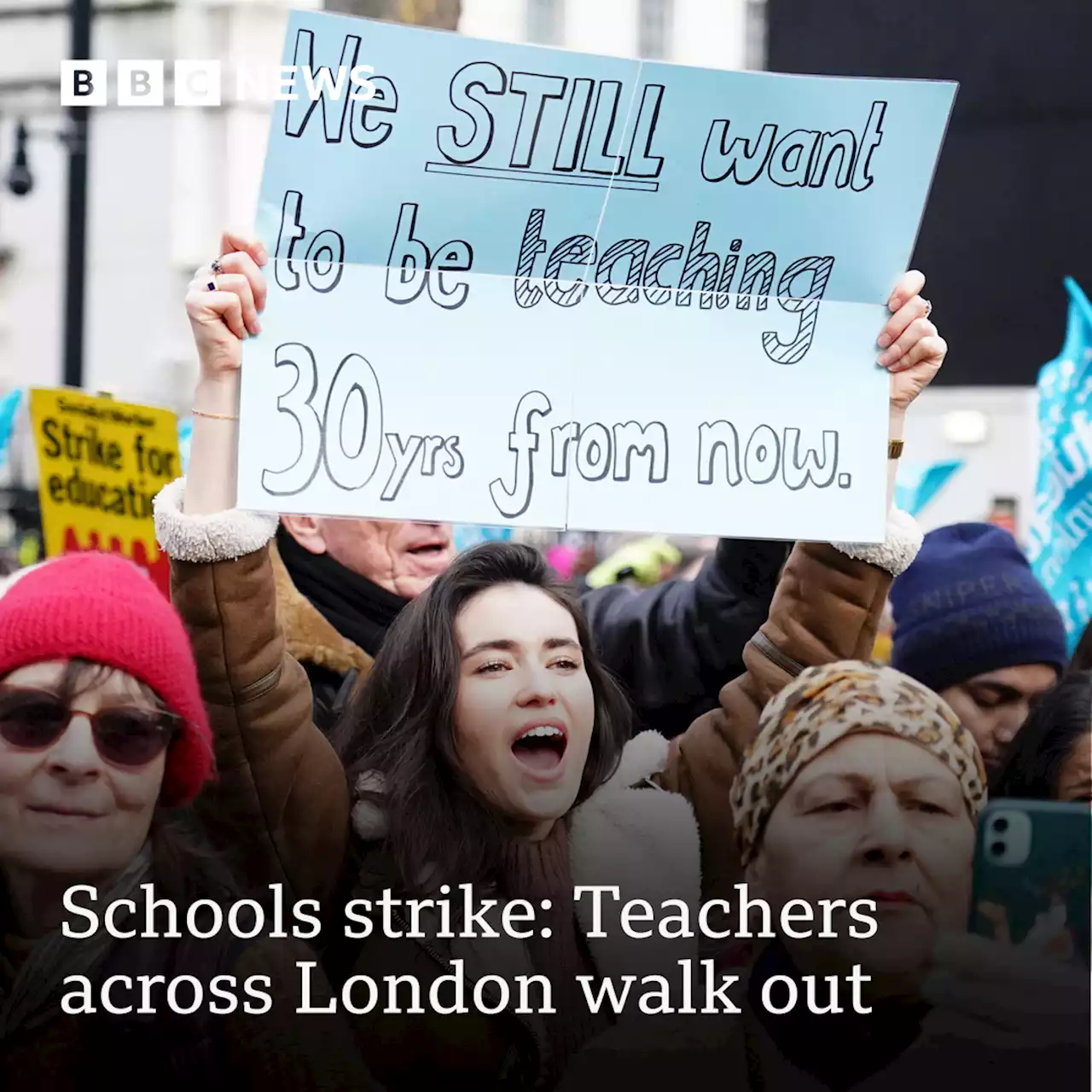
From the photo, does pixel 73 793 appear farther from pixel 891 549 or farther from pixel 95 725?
pixel 891 549

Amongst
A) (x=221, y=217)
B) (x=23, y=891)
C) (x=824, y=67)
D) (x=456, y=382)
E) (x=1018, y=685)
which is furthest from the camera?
(x=824, y=67)

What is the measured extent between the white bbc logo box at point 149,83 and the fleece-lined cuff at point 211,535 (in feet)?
1.90

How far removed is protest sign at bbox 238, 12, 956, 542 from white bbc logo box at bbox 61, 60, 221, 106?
0.30 m

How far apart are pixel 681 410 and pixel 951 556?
3.80 feet

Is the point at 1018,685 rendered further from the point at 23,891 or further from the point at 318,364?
the point at 23,891

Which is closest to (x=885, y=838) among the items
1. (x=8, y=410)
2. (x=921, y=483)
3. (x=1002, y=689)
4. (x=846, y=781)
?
(x=846, y=781)

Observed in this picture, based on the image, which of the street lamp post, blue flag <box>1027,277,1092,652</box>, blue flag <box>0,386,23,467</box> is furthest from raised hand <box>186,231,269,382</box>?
blue flag <box>0,386,23,467</box>

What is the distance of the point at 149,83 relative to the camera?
2176 mm

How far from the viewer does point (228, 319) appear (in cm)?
193

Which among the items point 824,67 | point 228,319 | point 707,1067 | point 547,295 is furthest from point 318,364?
point 824,67

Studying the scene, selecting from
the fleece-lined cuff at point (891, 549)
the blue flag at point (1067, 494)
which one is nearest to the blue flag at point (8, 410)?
the blue flag at point (1067, 494)

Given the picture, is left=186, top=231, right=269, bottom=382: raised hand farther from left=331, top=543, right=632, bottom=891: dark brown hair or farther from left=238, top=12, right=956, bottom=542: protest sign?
left=331, top=543, right=632, bottom=891: dark brown hair

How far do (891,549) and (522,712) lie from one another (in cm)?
52

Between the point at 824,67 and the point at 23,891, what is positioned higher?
the point at 824,67
